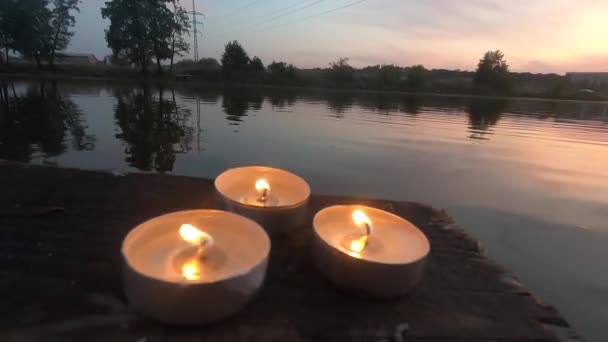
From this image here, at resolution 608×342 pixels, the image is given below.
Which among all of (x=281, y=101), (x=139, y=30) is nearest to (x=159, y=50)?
(x=139, y=30)

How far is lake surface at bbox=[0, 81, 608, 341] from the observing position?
8.27 feet

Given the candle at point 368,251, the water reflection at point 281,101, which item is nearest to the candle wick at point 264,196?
the candle at point 368,251

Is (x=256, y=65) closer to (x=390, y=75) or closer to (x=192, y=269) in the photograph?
(x=390, y=75)

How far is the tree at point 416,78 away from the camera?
148ft

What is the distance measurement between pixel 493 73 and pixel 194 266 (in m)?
55.2

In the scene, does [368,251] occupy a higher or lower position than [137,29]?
lower

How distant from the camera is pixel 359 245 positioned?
1.21 meters

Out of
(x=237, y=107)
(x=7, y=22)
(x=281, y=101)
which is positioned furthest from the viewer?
(x=7, y=22)

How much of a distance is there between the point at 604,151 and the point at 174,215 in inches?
366

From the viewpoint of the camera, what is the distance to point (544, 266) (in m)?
2.41

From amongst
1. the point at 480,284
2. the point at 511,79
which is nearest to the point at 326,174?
the point at 480,284

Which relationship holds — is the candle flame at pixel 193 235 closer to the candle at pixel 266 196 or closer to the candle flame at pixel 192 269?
the candle flame at pixel 192 269

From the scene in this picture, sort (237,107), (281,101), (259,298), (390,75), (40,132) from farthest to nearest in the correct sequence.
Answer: (390,75), (281,101), (237,107), (40,132), (259,298)

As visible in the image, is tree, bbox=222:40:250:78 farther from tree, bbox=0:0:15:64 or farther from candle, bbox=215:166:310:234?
candle, bbox=215:166:310:234
